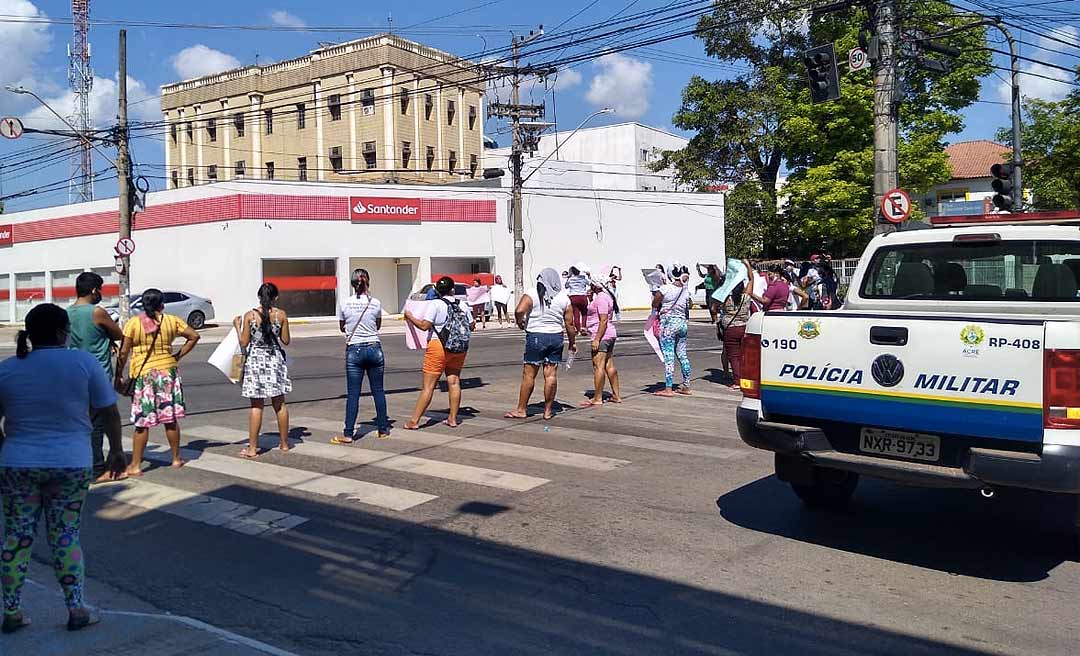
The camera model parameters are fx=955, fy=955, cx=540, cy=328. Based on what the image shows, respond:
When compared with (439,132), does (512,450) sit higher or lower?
lower

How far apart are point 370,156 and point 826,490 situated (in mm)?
45603

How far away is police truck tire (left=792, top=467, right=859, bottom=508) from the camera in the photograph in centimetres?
693

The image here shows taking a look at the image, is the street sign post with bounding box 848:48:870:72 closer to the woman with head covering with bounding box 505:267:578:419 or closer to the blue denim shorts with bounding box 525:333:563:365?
the woman with head covering with bounding box 505:267:578:419

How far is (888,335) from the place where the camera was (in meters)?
5.53

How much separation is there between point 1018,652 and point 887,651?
598 millimetres

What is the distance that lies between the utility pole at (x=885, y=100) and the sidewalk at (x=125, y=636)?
12.4m

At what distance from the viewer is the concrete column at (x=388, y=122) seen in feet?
161

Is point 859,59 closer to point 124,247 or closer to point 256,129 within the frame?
point 124,247

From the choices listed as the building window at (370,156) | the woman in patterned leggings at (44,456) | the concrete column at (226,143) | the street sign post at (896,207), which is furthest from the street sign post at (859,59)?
the concrete column at (226,143)

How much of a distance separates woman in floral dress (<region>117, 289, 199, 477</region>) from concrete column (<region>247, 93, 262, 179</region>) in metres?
48.2

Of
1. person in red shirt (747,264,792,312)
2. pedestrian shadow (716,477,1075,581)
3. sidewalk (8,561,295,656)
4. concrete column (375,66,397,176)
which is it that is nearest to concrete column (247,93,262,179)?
concrete column (375,66,397,176)

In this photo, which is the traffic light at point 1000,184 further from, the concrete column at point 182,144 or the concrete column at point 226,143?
the concrete column at point 182,144

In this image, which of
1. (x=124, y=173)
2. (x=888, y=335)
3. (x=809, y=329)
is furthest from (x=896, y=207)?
(x=124, y=173)

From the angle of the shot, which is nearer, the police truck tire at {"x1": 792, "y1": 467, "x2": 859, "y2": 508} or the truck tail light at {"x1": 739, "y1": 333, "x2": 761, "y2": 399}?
the truck tail light at {"x1": 739, "y1": 333, "x2": 761, "y2": 399}
